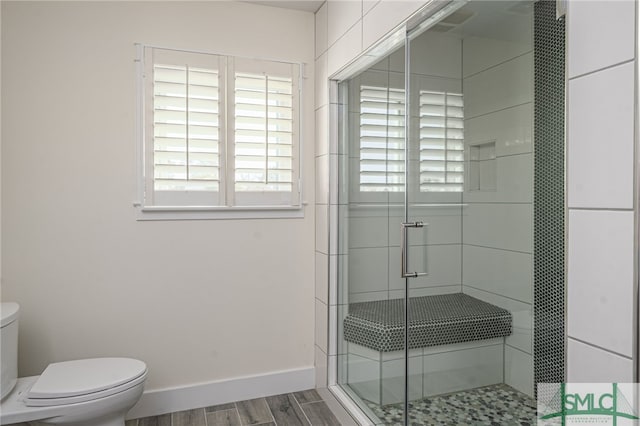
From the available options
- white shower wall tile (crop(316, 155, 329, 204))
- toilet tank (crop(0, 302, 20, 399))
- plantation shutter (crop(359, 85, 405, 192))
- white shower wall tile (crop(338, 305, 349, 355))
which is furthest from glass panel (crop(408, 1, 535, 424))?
toilet tank (crop(0, 302, 20, 399))

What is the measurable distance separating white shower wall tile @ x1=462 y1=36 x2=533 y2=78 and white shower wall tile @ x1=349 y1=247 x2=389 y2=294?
0.98 metres

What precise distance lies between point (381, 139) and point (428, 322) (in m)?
0.95

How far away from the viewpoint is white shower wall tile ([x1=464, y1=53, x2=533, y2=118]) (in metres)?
1.36

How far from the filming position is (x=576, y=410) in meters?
1.10

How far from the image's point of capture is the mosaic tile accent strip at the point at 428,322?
1.58m

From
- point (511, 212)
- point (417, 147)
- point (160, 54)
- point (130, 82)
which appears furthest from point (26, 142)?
point (511, 212)

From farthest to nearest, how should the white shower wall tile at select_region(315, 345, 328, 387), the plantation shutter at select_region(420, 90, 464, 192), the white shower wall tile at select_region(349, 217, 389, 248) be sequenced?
the white shower wall tile at select_region(315, 345, 328, 387)
the white shower wall tile at select_region(349, 217, 389, 248)
the plantation shutter at select_region(420, 90, 464, 192)

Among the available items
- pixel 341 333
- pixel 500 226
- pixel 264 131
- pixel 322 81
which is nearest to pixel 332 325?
pixel 341 333

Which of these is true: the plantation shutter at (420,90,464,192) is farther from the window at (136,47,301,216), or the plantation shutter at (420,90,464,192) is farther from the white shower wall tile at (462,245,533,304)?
the window at (136,47,301,216)

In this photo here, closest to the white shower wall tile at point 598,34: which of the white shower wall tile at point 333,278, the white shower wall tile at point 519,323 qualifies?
the white shower wall tile at point 519,323

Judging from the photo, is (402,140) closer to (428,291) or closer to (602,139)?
(428,291)

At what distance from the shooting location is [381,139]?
2195 mm

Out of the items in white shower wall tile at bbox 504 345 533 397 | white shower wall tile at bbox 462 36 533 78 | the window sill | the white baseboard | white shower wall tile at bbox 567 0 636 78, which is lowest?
the white baseboard

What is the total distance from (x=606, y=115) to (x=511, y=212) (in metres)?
0.50
